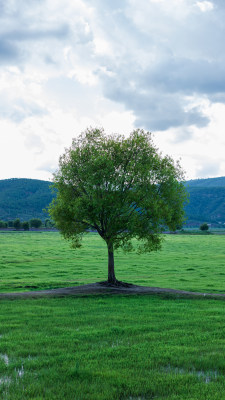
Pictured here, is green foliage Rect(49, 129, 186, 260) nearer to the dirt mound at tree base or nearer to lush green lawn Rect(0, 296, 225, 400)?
the dirt mound at tree base

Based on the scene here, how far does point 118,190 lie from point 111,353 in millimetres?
18177

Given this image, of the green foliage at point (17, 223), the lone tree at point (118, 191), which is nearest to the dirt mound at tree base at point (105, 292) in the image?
the lone tree at point (118, 191)

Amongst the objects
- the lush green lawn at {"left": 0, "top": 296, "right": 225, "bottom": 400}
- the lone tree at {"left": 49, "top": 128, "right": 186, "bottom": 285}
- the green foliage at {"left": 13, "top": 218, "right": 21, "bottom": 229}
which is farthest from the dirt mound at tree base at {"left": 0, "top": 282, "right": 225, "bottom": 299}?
the green foliage at {"left": 13, "top": 218, "right": 21, "bottom": 229}

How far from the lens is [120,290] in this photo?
95.7ft

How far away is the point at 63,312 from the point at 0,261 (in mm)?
42353

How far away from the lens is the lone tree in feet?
93.3

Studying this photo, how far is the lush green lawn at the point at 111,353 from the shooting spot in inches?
368

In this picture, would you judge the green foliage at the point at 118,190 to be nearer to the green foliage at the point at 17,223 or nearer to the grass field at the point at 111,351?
the grass field at the point at 111,351

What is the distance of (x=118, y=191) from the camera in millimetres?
29109

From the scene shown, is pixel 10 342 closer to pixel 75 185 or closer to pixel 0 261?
pixel 75 185

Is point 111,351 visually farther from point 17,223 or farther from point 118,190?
point 17,223

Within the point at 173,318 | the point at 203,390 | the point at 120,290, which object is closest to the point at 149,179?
the point at 120,290

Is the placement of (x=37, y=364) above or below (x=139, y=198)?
below

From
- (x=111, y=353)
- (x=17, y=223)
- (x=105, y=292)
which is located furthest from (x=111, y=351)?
(x=17, y=223)
